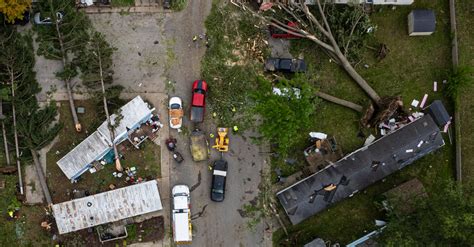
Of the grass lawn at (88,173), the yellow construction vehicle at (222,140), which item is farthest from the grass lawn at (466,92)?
the grass lawn at (88,173)

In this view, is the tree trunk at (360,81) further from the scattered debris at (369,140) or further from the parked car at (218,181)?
Result: the parked car at (218,181)

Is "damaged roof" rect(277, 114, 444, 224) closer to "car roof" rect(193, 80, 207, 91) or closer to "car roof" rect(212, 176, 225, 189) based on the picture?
"car roof" rect(212, 176, 225, 189)

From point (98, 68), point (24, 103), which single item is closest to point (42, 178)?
point (24, 103)

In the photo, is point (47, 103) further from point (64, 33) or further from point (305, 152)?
point (305, 152)

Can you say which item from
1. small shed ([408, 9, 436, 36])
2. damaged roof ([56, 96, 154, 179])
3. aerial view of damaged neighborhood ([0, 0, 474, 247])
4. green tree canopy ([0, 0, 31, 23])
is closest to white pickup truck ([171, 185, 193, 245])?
aerial view of damaged neighborhood ([0, 0, 474, 247])

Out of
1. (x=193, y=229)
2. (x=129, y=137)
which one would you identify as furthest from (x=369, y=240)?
(x=129, y=137)

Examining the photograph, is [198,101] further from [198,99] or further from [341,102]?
[341,102]
